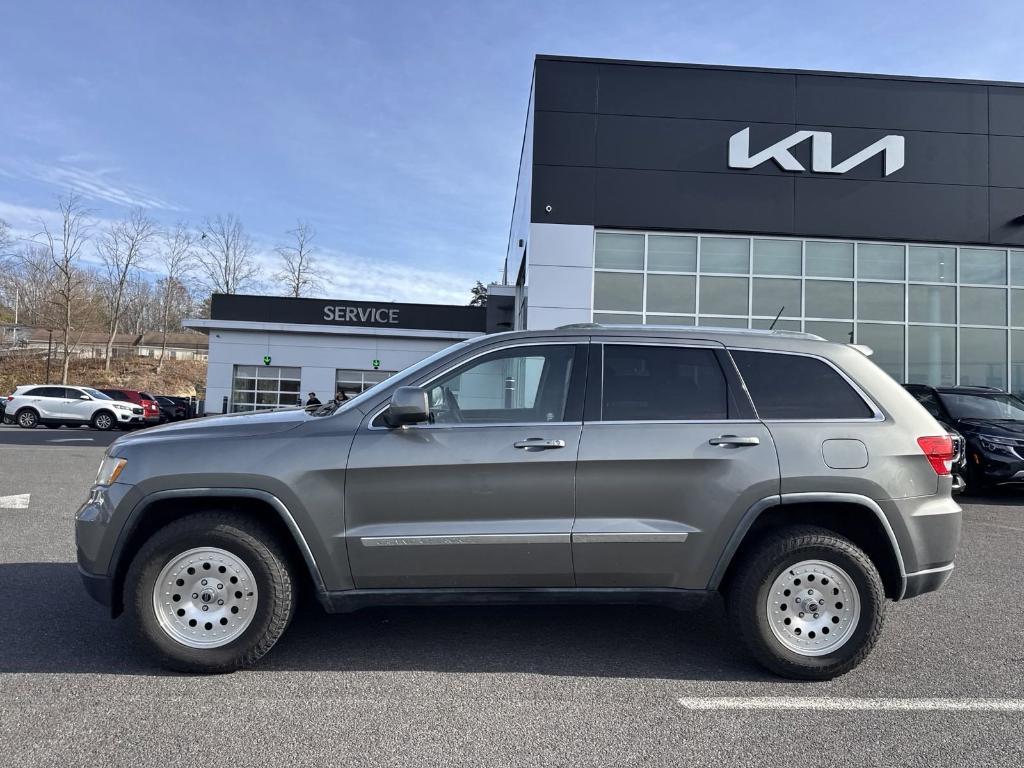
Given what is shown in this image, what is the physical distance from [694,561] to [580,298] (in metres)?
14.0

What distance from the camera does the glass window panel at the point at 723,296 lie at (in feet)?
58.6

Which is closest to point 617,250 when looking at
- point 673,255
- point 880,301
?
point 673,255

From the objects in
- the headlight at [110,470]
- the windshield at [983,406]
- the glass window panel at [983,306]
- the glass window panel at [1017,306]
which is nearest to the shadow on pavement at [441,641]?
the headlight at [110,470]

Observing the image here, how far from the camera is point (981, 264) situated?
710 inches

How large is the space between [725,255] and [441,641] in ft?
50.8

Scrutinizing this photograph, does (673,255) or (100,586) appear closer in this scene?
(100,586)

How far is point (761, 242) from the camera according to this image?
58.7 ft

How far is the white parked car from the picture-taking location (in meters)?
26.6

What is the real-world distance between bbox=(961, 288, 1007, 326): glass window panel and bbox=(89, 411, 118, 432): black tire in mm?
27737

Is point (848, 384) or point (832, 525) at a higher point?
point (848, 384)

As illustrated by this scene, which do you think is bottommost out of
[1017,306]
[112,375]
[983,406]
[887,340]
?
[983,406]

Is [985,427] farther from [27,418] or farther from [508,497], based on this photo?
[27,418]

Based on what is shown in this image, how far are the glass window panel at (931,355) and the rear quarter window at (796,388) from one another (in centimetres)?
1601

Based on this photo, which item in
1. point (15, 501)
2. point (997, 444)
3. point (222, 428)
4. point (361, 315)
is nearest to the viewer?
point (222, 428)
